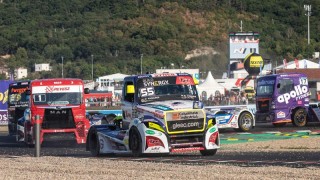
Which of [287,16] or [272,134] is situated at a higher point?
[287,16]

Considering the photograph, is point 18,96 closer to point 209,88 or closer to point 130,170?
point 130,170

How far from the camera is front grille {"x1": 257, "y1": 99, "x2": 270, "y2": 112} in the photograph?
40.4 metres

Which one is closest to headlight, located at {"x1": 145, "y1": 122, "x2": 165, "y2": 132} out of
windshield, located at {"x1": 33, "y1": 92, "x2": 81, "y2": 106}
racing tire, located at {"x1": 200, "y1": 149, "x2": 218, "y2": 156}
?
racing tire, located at {"x1": 200, "y1": 149, "x2": 218, "y2": 156}

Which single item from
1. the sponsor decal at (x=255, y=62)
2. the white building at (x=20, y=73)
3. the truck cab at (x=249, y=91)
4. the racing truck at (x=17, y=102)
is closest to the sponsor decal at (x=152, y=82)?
the racing truck at (x=17, y=102)

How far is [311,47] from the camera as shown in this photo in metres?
119

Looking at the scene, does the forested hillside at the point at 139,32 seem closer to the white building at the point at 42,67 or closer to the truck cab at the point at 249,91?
the white building at the point at 42,67

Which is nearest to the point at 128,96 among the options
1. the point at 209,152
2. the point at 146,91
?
the point at 146,91

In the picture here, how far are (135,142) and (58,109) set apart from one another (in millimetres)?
9624

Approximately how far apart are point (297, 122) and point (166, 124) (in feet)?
60.8

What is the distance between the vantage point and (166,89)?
911 inches

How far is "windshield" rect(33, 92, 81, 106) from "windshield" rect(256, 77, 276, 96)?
1133 centimetres

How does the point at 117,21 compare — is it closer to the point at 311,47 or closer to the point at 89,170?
the point at 311,47

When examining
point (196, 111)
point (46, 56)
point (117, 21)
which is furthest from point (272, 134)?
point (117, 21)

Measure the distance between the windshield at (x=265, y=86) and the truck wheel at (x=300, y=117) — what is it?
1521mm
